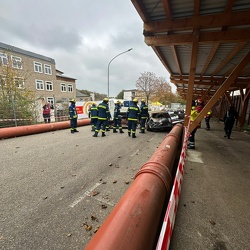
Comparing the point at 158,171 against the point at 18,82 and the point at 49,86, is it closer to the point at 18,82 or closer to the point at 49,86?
the point at 18,82

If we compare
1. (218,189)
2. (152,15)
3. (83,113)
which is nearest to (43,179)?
(218,189)

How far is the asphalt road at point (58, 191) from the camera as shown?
2.14 meters

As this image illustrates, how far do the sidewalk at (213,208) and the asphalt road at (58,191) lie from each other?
3.95ft

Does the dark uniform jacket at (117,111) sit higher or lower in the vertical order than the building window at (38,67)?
lower

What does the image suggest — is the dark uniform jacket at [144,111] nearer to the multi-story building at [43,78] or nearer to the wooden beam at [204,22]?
the wooden beam at [204,22]

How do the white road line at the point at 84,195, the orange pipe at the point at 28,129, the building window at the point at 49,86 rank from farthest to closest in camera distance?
the building window at the point at 49,86 → the orange pipe at the point at 28,129 → the white road line at the point at 84,195

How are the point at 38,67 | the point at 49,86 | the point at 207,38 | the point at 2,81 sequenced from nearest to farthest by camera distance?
the point at 207,38 → the point at 2,81 → the point at 38,67 → the point at 49,86

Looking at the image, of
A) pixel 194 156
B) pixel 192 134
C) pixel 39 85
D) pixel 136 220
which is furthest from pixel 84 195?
pixel 39 85

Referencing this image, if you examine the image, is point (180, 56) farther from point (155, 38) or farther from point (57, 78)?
point (57, 78)

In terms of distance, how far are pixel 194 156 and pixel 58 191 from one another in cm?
459

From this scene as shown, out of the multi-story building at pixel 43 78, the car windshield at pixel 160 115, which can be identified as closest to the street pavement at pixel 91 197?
the car windshield at pixel 160 115

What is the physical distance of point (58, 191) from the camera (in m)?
3.18

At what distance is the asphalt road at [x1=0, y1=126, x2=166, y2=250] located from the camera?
2139 millimetres

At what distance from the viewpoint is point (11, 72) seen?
9.91 m
